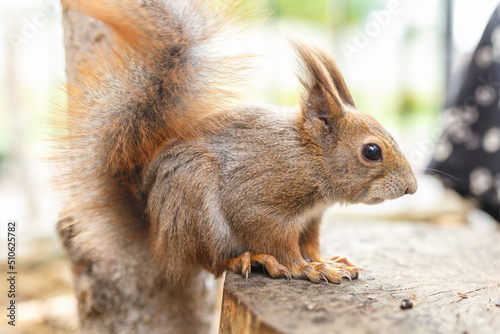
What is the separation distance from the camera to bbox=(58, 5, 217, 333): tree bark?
1741 mm

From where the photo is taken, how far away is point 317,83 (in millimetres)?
1469

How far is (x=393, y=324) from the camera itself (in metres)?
1.03

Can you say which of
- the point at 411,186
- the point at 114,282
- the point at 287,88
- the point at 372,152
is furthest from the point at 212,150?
the point at 287,88

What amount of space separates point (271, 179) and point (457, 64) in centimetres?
236

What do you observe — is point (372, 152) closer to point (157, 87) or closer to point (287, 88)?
point (157, 87)

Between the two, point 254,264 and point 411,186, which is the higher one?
point 411,186

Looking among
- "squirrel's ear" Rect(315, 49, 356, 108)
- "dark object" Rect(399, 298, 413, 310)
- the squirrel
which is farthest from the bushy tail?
"dark object" Rect(399, 298, 413, 310)

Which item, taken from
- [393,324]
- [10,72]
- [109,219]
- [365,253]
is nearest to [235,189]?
[109,219]

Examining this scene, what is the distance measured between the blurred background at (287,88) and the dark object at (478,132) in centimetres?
20

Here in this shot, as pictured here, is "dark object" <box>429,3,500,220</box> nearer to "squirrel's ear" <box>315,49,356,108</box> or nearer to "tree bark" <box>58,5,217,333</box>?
"squirrel's ear" <box>315,49,356,108</box>

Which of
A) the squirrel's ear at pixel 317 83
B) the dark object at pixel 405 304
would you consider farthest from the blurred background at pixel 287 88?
the dark object at pixel 405 304

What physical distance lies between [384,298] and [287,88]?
11.9ft

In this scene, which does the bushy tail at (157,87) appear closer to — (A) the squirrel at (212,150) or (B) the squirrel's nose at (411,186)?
(A) the squirrel at (212,150)

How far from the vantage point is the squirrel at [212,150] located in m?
1.38
